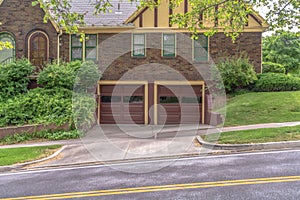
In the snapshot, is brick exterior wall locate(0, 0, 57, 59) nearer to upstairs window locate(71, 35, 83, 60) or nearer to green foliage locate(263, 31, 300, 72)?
upstairs window locate(71, 35, 83, 60)

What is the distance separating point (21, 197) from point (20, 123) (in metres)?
8.42

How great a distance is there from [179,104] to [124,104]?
364 centimetres

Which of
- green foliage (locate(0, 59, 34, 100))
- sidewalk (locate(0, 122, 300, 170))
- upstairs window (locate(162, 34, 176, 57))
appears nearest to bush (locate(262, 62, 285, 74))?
upstairs window (locate(162, 34, 176, 57))

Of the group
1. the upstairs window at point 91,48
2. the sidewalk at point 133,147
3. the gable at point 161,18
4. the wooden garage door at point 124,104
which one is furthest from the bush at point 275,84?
the upstairs window at point 91,48

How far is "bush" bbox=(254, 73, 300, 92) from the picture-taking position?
662 inches

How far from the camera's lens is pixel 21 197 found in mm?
5508

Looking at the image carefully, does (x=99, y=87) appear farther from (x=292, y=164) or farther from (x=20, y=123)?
Answer: (x=292, y=164)

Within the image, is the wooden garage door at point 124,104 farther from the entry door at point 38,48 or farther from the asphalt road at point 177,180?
the asphalt road at point 177,180

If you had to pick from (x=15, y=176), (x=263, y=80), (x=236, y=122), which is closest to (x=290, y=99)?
(x=263, y=80)

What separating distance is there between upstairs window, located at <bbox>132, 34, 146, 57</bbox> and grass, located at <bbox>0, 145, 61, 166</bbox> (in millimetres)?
8837

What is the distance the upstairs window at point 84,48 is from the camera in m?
17.8

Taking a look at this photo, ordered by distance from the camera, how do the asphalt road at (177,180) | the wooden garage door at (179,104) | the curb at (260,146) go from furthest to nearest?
the wooden garage door at (179,104) < the curb at (260,146) < the asphalt road at (177,180)

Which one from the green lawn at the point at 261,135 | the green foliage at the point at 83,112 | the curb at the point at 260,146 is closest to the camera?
the curb at the point at 260,146

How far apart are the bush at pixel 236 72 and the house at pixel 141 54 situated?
1057 millimetres
